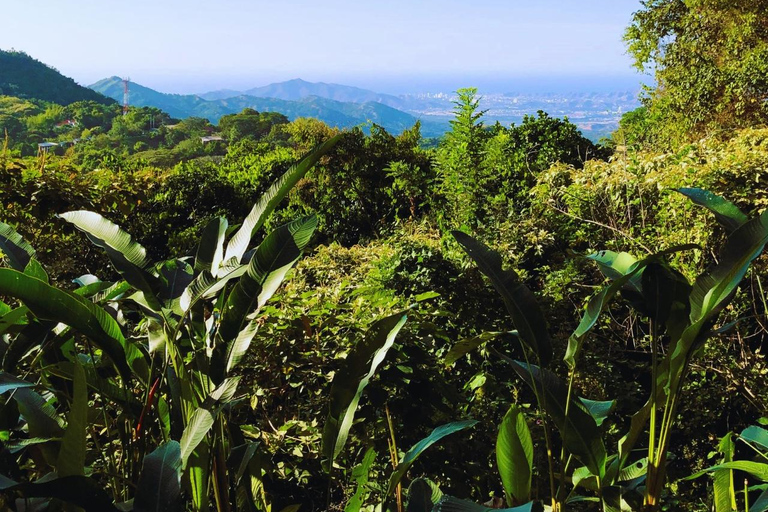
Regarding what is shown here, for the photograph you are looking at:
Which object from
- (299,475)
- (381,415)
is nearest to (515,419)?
(381,415)

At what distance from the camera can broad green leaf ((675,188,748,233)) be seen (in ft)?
2.67

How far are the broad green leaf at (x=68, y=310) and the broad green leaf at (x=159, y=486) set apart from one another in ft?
0.76

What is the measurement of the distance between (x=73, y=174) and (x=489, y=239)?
2631 mm

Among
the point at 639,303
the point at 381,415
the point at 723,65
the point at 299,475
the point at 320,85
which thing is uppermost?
the point at 320,85

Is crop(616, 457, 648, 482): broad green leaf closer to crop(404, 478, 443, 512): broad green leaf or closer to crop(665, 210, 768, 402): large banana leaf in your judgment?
crop(665, 210, 768, 402): large banana leaf

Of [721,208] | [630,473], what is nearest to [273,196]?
[721,208]

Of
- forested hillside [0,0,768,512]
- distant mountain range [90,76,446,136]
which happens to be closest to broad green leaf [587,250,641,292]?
forested hillside [0,0,768,512]

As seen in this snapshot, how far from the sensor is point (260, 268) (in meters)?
0.86

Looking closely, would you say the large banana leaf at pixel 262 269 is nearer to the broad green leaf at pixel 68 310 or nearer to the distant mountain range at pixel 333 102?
the broad green leaf at pixel 68 310

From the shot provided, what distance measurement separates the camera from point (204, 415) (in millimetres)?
763

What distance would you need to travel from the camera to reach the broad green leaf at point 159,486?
0.68 m

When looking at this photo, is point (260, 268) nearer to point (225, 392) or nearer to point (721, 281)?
point (225, 392)

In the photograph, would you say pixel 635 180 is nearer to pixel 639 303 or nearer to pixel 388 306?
pixel 388 306

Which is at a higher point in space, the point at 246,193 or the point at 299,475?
the point at 246,193
